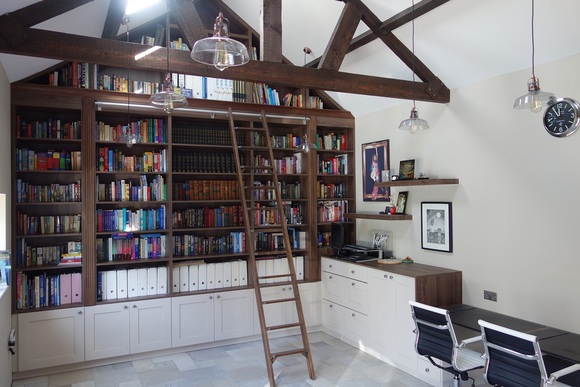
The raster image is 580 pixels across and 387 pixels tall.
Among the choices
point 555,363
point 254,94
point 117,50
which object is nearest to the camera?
point 555,363

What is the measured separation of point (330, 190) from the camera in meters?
6.03

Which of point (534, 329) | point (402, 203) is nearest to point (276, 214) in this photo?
point (402, 203)

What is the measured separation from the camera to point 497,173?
395 cm

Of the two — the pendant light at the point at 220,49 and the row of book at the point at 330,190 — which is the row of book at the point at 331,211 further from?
the pendant light at the point at 220,49

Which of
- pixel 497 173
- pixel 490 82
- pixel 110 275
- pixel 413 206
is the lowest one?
pixel 110 275

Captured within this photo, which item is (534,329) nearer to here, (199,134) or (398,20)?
(398,20)

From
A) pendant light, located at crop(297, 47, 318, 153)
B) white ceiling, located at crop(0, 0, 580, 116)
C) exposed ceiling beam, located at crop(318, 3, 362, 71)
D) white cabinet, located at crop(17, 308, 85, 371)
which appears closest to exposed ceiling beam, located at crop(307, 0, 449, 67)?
white ceiling, located at crop(0, 0, 580, 116)

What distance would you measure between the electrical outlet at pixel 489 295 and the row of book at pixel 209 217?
285cm

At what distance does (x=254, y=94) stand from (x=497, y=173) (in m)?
3.00

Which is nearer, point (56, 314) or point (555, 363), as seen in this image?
point (555, 363)

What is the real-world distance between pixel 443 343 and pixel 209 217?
122 inches

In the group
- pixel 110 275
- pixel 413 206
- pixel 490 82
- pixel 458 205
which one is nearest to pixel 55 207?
pixel 110 275

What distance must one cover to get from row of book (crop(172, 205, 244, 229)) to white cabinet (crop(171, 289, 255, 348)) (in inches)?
33.1

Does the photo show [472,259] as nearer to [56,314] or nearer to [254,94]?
[254,94]
